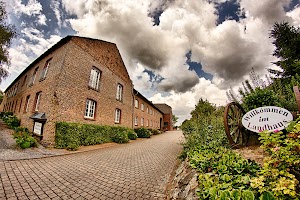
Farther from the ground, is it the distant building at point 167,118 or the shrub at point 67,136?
the distant building at point 167,118

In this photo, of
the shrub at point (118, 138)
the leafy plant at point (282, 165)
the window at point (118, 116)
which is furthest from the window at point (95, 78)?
the leafy plant at point (282, 165)

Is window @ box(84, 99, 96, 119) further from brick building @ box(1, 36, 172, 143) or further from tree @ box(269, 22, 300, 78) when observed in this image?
tree @ box(269, 22, 300, 78)

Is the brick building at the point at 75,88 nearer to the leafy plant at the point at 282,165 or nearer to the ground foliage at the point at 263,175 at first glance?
the ground foliage at the point at 263,175

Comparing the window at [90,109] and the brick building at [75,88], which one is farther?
the window at [90,109]

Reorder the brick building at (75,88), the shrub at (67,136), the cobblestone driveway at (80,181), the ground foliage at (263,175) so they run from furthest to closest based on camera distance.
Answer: the brick building at (75,88)
the shrub at (67,136)
the cobblestone driveway at (80,181)
the ground foliage at (263,175)

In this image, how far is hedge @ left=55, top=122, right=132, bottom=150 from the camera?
810 centimetres

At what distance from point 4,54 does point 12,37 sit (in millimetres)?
1854

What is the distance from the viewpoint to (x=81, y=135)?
9.09m

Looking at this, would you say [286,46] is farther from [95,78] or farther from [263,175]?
[95,78]

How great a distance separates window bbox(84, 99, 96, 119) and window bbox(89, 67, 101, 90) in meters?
1.19

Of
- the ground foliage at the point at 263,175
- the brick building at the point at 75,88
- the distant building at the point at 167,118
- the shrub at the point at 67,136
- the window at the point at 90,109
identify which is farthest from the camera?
the distant building at the point at 167,118

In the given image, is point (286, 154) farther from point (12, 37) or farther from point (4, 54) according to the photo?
point (4, 54)

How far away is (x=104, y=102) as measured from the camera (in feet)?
41.3

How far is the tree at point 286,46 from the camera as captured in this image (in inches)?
356
